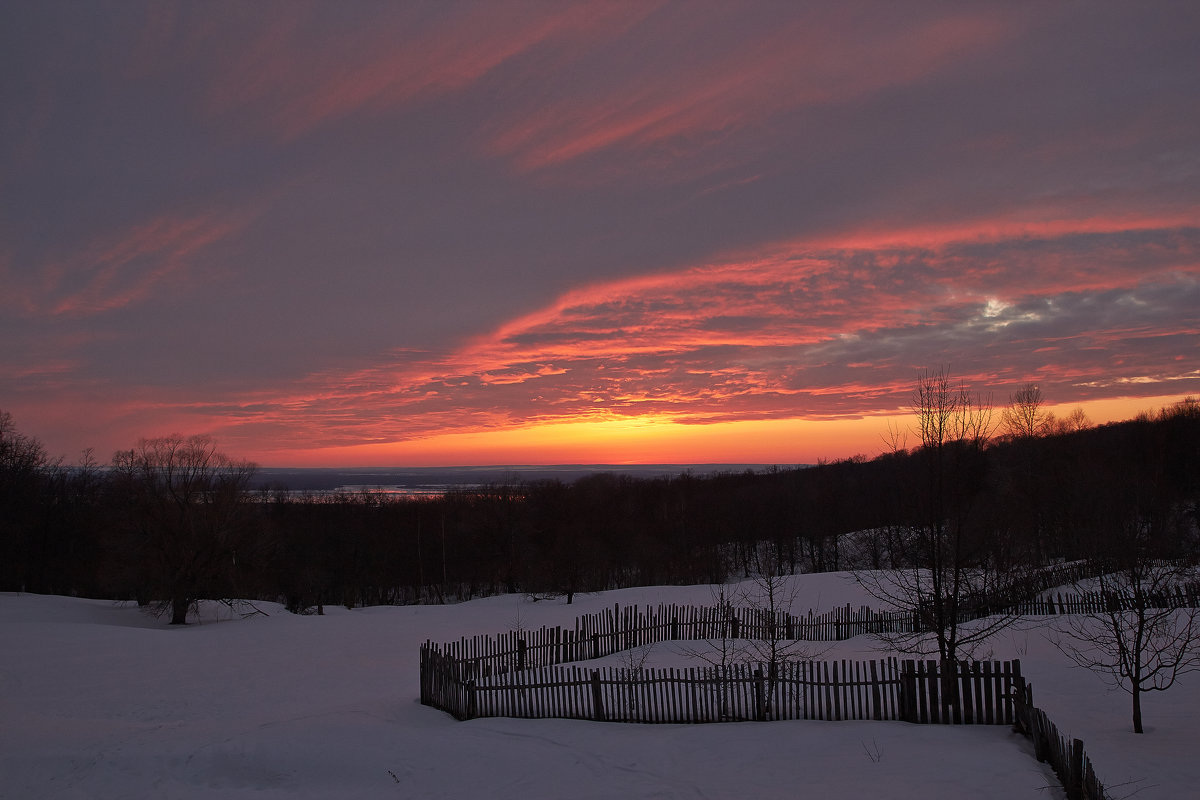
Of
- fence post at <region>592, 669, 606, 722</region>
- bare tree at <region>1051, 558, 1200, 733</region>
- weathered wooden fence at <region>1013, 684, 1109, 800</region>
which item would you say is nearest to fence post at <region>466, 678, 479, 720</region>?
fence post at <region>592, 669, 606, 722</region>

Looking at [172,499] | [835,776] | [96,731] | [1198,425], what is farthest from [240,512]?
[1198,425]

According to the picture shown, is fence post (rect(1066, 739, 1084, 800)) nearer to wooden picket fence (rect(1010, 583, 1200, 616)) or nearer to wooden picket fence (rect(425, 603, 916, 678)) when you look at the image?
wooden picket fence (rect(425, 603, 916, 678))

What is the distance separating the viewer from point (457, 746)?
12.9m

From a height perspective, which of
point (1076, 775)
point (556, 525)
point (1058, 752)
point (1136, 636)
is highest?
point (1136, 636)

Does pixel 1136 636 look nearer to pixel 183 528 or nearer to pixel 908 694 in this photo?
pixel 908 694

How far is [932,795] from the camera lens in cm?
861

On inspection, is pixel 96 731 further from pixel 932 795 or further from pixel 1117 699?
pixel 1117 699

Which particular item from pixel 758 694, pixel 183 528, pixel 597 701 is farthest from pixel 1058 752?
pixel 183 528

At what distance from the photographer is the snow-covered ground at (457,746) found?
9.63 meters

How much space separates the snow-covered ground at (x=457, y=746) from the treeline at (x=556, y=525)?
4441mm

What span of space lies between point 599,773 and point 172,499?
36777mm

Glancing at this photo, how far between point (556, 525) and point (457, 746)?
62.2m

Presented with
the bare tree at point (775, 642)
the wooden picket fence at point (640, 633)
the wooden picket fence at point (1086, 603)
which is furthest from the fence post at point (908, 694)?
the wooden picket fence at point (1086, 603)

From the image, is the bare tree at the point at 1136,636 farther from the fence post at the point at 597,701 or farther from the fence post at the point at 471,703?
the fence post at the point at 471,703
